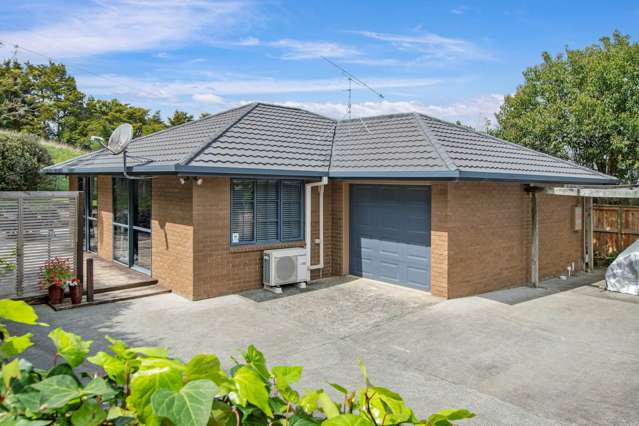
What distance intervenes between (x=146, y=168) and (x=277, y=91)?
22490 millimetres

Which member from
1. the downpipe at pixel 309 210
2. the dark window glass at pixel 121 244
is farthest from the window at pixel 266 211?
the dark window glass at pixel 121 244

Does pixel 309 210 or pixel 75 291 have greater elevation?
pixel 309 210

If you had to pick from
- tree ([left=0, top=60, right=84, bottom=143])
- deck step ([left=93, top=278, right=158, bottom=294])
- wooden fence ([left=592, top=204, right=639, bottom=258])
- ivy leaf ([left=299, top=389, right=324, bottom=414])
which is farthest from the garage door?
tree ([left=0, top=60, right=84, bottom=143])

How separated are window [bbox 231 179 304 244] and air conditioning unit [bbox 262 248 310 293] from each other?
1.76 ft

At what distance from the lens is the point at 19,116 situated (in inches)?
1303

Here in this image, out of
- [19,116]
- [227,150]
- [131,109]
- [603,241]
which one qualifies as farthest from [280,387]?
[131,109]

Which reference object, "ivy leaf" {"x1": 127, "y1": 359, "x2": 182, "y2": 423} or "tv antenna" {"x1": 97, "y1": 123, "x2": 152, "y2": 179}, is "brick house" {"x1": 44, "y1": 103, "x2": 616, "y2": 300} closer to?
"tv antenna" {"x1": 97, "y1": 123, "x2": 152, "y2": 179}

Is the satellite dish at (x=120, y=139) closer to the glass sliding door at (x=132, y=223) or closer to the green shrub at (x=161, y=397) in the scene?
the glass sliding door at (x=132, y=223)

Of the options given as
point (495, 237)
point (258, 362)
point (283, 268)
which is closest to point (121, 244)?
point (283, 268)

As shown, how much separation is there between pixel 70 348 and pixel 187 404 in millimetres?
600

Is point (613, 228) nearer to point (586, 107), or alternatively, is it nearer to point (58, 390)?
point (586, 107)

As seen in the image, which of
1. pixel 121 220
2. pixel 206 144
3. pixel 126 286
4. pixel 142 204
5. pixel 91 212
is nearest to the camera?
pixel 206 144

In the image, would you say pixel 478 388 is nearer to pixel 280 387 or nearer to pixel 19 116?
pixel 280 387

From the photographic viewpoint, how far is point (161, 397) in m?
1.17
